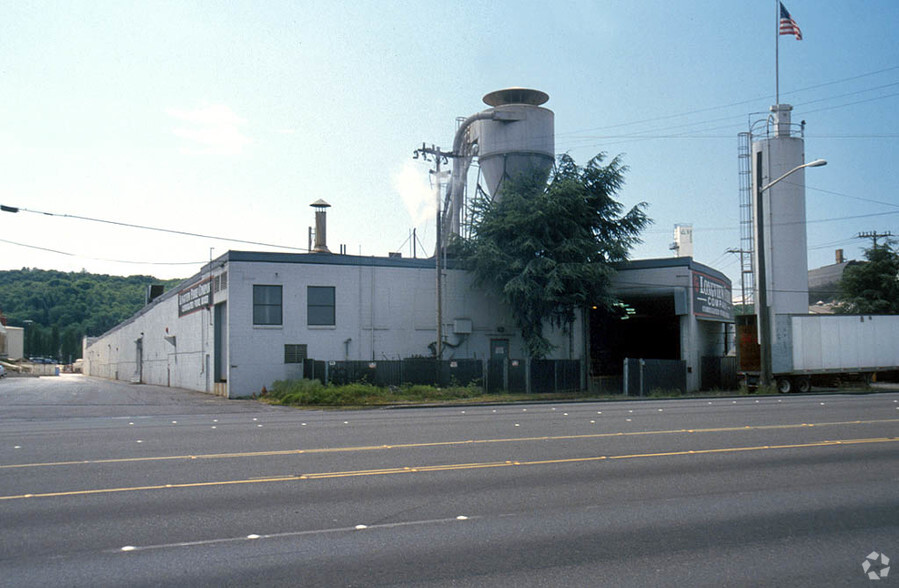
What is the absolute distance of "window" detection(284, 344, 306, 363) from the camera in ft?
107

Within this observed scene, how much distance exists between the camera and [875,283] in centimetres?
5644

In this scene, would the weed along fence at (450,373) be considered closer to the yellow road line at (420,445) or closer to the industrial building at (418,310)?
the industrial building at (418,310)

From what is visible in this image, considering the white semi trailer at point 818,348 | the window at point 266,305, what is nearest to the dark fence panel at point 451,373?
the window at point 266,305

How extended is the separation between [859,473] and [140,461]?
10198mm

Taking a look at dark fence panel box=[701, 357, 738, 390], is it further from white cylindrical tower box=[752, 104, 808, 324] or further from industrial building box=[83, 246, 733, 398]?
white cylindrical tower box=[752, 104, 808, 324]

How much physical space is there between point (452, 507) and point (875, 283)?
57842mm

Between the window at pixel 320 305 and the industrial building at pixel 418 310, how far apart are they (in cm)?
5

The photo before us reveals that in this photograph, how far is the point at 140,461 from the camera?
11.3 meters

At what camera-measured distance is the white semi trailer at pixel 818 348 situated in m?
32.9

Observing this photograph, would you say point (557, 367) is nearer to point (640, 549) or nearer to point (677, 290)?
point (677, 290)

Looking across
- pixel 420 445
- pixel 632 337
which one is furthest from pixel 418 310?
pixel 420 445

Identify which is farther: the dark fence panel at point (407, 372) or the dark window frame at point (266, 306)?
the dark window frame at point (266, 306)

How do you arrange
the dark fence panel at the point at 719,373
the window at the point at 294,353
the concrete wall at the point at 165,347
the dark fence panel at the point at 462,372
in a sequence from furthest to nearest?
the concrete wall at the point at 165,347
the dark fence panel at the point at 719,373
the window at the point at 294,353
the dark fence panel at the point at 462,372

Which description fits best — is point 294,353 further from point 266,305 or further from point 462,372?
point 462,372
